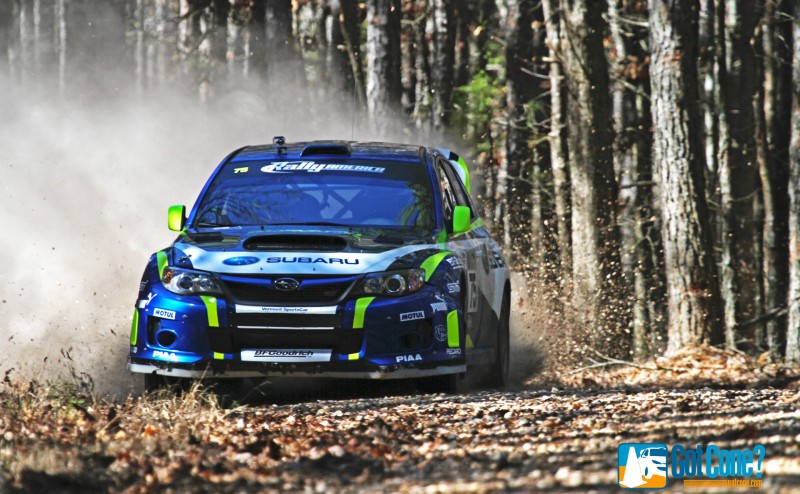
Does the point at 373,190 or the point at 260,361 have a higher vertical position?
the point at 373,190

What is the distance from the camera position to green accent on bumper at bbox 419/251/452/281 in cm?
891

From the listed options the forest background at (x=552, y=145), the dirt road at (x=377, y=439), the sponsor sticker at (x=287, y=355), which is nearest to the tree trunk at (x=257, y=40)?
the forest background at (x=552, y=145)

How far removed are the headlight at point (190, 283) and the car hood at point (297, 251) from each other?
6 cm

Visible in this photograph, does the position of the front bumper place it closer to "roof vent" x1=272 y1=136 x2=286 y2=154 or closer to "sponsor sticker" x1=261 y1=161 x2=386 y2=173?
"sponsor sticker" x1=261 y1=161 x2=386 y2=173

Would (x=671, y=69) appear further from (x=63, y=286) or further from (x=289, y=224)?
(x=63, y=286)

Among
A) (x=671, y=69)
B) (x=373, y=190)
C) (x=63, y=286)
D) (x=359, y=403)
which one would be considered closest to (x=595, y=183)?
(x=671, y=69)

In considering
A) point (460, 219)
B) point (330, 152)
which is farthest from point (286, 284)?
point (330, 152)

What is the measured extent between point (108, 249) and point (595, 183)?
688cm

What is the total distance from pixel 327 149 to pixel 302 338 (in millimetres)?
2314

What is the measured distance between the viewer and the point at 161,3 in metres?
53.6

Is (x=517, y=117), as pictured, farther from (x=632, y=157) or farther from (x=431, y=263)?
(x=431, y=263)

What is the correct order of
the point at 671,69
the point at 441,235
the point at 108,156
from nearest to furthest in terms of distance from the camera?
the point at 441,235
the point at 671,69
the point at 108,156

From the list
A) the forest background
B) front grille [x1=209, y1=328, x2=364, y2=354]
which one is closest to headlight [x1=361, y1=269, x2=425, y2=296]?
front grille [x1=209, y1=328, x2=364, y2=354]
